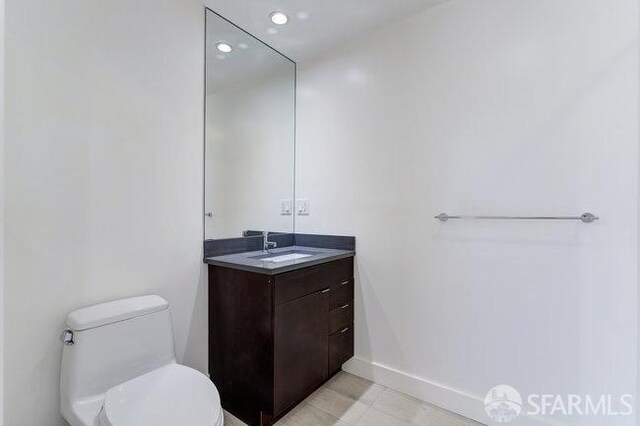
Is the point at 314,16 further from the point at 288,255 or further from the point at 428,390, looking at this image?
the point at 428,390

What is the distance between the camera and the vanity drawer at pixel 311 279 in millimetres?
1615

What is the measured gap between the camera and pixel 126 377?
4.40 ft

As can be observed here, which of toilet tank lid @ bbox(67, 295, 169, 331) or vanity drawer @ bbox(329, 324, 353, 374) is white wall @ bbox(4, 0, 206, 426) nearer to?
toilet tank lid @ bbox(67, 295, 169, 331)

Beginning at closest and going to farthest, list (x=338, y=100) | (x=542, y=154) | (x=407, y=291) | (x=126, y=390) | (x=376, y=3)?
(x=126, y=390)
(x=542, y=154)
(x=376, y=3)
(x=407, y=291)
(x=338, y=100)

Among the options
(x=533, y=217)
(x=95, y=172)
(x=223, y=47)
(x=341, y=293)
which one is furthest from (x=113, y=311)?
(x=533, y=217)

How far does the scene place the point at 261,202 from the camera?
2395 mm

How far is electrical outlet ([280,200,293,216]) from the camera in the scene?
8.27ft

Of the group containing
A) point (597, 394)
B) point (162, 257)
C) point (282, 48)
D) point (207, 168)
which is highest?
point (282, 48)

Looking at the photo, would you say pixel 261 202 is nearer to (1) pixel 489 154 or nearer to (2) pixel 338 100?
(2) pixel 338 100

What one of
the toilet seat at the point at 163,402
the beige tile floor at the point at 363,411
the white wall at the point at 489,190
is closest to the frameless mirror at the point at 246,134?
the white wall at the point at 489,190

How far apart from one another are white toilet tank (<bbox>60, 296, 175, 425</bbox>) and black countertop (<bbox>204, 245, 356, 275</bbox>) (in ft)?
1.37

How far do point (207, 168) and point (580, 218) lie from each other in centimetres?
206

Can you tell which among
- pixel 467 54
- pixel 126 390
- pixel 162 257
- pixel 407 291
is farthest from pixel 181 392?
pixel 467 54

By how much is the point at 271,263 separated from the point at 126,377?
0.81m
